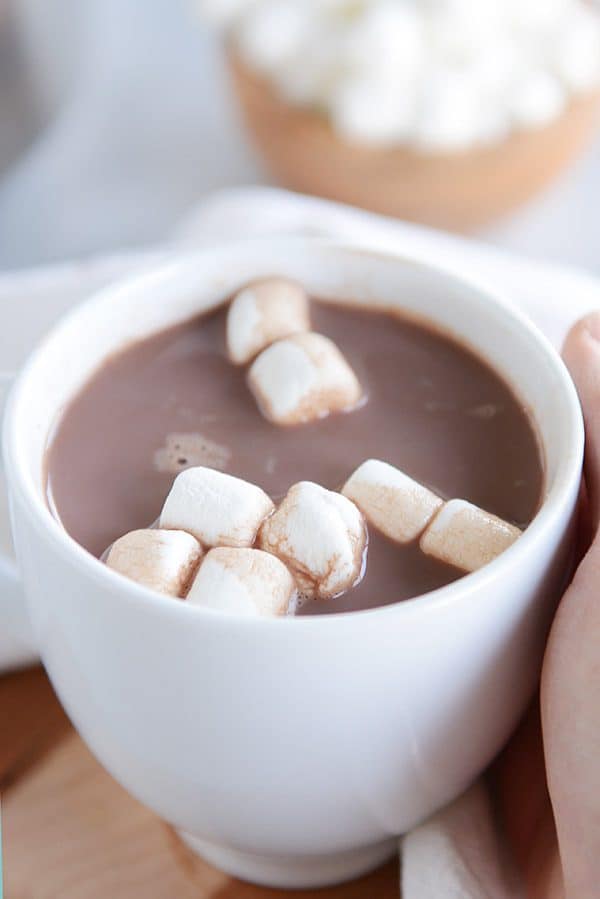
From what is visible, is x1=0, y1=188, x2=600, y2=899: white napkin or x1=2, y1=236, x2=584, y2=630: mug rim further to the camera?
x1=0, y1=188, x2=600, y2=899: white napkin

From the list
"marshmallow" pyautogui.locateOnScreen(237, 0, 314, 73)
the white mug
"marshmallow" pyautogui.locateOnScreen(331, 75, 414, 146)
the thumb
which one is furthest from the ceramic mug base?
"marshmallow" pyautogui.locateOnScreen(237, 0, 314, 73)

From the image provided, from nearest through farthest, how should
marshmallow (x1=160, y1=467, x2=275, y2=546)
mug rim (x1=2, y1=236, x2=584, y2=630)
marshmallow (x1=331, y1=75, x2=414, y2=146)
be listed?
mug rim (x1=2, y1=236, x2=584, y2=630) < marshmallow (x1=160, y1=467, x2=275, y2=546) < marshmallow (x1=331, y1=75, x2=414, y2=146)

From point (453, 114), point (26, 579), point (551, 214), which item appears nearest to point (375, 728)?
point (26, 579)

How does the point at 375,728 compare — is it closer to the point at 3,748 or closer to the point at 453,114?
the point at 3,748

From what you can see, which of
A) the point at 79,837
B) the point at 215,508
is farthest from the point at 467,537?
the point at 79,837

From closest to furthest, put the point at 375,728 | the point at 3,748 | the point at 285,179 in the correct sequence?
the point at 375,728 < the point at 3,748 < the point at 285,179

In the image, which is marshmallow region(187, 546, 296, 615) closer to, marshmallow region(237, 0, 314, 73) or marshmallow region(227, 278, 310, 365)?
marshmallow region(227, 278, 310, 365)
